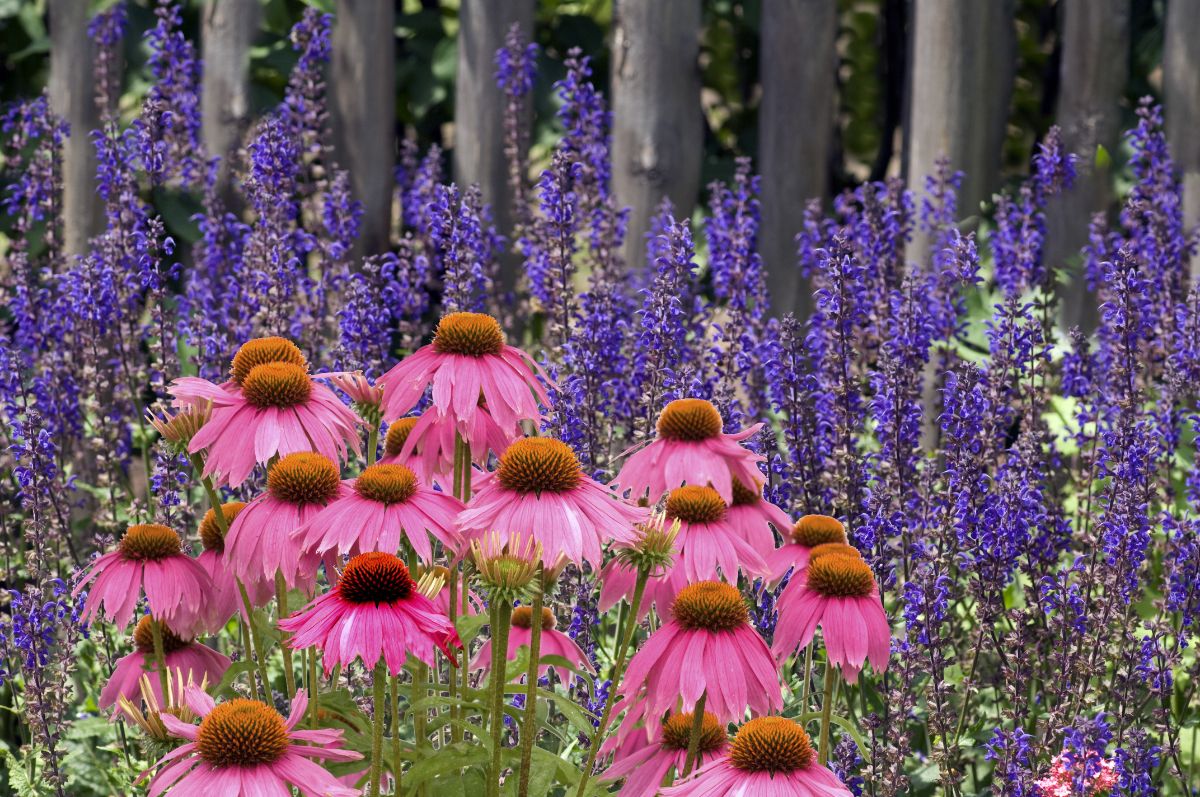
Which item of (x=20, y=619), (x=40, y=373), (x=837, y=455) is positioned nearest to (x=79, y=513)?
(x=40, y=373)

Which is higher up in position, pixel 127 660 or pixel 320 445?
pixel 320 445

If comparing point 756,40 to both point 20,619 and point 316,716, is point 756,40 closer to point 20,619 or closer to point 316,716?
point 20,619

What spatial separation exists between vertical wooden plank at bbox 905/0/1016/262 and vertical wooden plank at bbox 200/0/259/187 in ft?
8.78

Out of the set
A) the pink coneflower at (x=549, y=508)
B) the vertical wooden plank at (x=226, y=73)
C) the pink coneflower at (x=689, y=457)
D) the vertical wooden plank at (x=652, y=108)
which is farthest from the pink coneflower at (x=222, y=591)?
the vertical wooden plank at (x=226, y=73)

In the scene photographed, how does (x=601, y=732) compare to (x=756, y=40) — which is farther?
(x=756, y=40)

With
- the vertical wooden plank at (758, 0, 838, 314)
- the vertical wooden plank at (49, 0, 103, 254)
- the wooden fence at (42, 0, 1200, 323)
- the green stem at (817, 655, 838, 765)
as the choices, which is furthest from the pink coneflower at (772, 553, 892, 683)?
the vertical wooden plank at (49, 0, 103, 254)

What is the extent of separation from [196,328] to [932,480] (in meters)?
2.18

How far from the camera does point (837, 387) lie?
12.4 feet

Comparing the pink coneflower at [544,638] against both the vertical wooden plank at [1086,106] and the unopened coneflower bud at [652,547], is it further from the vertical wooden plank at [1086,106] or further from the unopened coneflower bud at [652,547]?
the vertical wooden plank at [1086,106]

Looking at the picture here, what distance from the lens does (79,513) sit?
5.65 metres

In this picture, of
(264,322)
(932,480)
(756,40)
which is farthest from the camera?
(756,40)

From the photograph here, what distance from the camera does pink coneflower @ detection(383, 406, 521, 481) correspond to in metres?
2.39

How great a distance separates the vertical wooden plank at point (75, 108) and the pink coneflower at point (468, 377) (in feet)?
13.8

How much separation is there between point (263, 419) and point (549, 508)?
483mm
